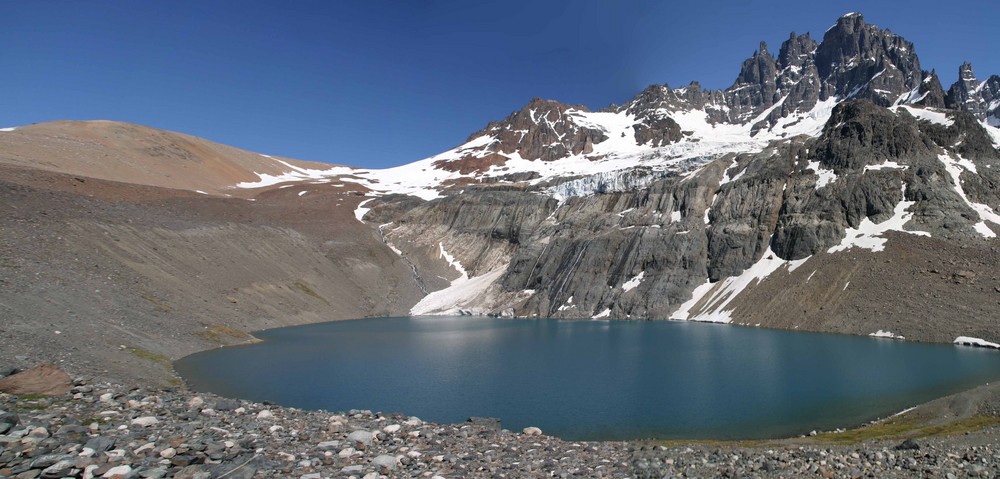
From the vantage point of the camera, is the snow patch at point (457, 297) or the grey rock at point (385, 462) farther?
the snow patch at point (457, 297)

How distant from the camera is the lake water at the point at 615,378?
28.0 meters

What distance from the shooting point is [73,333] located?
1329 inches

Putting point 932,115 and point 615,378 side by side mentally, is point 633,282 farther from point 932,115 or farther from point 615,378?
point 932,115

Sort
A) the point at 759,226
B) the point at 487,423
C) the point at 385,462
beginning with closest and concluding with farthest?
the point at 385,462 → the point at 487,423 → the point at 759,226

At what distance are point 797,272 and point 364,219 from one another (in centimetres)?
10334

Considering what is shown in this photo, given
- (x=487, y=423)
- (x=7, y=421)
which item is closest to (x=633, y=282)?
(x=487, y=423)

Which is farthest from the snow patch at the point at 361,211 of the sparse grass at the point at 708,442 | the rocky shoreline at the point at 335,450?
the sparse grass at the point at 708,442

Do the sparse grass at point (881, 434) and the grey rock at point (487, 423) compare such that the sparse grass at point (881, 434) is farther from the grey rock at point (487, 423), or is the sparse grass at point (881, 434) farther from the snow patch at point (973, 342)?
the snow patch at point (973, 342)

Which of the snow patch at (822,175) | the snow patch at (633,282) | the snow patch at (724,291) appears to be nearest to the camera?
the snow patch at (724,291)

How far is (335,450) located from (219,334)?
4674 centimetres

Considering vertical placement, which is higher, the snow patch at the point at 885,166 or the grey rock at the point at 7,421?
the snow patch at the point at 885,166

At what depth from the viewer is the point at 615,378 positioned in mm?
39188

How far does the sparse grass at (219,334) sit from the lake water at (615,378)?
2631mm


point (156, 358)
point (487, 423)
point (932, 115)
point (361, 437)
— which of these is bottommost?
point (156, 358)
